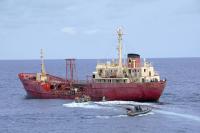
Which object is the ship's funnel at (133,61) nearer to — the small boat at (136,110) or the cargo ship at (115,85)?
the cargo ship at (115,85)

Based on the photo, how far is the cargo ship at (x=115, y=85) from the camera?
3438 inches

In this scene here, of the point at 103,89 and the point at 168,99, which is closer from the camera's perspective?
the point at 103,89

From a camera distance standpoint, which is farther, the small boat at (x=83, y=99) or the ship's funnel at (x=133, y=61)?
the ship's funnel at (x=133, y=61)

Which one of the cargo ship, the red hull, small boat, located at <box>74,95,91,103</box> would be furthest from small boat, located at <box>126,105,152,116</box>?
small boat, located at <box>74,95,91,103</box>

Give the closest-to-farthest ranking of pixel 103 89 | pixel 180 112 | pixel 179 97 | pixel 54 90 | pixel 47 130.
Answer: pixel 47 130 < pixel 180 112 < pixel 103 89 < pixel 54 90 < pixel 179 97

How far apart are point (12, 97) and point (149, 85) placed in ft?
116

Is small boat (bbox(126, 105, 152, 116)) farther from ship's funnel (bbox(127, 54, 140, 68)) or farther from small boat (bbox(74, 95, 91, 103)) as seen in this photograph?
ship's funnel (bbox(127, 54, 140, 68))

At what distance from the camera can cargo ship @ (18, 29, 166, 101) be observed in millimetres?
87312

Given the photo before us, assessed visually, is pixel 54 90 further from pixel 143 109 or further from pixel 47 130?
pixel 47 130

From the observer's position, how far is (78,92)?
94125 millimetres

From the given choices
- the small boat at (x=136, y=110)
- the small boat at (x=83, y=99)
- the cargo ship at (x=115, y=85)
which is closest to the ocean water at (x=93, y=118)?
the small boat at (x=136, y=110)

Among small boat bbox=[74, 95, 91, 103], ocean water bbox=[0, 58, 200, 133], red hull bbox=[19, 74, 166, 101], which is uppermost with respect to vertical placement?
red hull bbox=[19, 74, 166, 101]

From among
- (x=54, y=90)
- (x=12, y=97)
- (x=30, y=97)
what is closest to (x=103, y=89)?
(x=54, y=90)

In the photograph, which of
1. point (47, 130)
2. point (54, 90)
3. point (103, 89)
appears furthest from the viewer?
point (54, 90)
